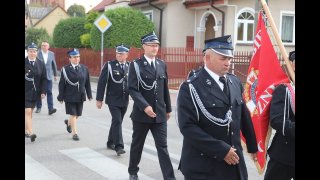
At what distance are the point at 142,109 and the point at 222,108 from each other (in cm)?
241

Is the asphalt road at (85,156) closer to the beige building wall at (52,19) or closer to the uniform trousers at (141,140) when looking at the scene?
the uniform trousers at (141,140)

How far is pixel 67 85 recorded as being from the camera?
9648 mm

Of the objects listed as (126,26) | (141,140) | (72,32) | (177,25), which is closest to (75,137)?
(141,140)

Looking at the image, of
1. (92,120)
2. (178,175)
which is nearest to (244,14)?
(92,120)

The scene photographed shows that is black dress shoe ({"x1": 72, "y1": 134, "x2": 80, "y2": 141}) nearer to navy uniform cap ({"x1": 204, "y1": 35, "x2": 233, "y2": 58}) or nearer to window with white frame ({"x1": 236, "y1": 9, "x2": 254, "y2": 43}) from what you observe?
navy uniform cap ({"x1": 204, "y1": 35, "x2": 233, "y2": 58})

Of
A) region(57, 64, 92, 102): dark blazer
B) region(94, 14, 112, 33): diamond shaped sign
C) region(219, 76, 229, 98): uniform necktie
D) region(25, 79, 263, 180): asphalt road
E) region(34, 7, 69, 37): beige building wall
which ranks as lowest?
region(25, 79, 263, 180): asphalt road

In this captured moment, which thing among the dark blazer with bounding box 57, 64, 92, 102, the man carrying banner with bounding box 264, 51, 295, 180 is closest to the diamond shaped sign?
the dark blazer with bounding box 57, 64, 92, 102

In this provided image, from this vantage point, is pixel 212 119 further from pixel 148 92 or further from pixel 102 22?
pixel 102 22

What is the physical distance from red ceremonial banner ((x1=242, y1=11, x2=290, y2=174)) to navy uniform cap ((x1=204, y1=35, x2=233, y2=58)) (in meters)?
0.74

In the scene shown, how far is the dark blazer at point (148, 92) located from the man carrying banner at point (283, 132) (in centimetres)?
231

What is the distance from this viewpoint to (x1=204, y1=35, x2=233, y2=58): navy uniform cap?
402 cm

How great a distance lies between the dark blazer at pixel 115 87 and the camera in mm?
8312

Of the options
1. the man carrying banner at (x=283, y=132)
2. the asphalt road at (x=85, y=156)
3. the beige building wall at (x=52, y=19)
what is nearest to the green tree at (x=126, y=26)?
the asphalt road at (x=85, y=156)
